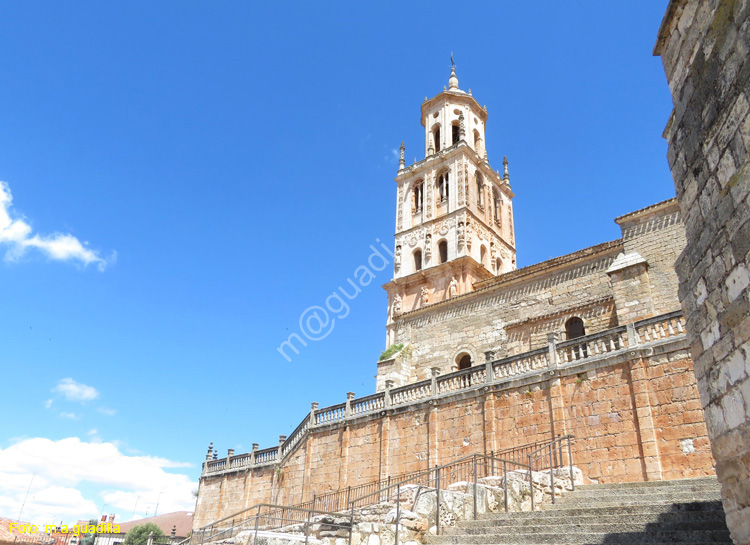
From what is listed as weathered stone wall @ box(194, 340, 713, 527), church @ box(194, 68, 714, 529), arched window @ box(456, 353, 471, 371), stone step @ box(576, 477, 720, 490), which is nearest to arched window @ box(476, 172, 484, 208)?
church @ box(194, 68, 714, 529)

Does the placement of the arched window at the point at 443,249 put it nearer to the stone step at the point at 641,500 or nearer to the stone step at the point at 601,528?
the stone step at the point at 641,500

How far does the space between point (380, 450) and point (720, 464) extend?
15414 millimetres

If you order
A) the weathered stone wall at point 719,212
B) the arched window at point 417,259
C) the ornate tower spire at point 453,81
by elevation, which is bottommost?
the weathered stone wall at point 719,212

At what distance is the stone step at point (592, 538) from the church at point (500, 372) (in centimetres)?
554

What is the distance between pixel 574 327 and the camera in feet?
71.9

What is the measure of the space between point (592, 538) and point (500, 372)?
925 cm

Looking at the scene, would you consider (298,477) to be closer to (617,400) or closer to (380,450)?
(380,450)

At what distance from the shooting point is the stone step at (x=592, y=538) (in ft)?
20.7

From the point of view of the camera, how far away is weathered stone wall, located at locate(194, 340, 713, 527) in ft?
39.3

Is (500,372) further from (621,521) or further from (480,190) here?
(480,190)

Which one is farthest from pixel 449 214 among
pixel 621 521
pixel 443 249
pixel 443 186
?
pixel 621 521

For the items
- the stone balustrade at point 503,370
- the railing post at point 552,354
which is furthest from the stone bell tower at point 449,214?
the railing post at point 552,354

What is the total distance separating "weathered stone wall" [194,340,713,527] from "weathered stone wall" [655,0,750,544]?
779 centimetres

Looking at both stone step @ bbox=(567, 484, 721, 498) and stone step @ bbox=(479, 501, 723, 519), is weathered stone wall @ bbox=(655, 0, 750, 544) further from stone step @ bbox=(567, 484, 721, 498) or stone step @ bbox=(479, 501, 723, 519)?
stone step @ bbox=(567, 484, 721, 498)
